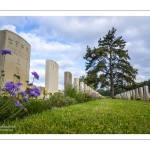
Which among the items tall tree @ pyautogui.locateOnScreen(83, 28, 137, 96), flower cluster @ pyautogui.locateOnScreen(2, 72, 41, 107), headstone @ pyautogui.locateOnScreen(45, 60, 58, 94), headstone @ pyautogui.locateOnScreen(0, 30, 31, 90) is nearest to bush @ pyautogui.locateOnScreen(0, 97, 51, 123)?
flower cluster @ pyautogui.locateOnScreen(2, 72, 41, 107)

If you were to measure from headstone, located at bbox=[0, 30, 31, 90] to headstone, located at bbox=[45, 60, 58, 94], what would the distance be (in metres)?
0.92

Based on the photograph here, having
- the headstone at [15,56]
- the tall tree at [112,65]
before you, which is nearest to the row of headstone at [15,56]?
the headstone at [15,56]

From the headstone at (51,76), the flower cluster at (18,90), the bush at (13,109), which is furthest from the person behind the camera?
the headstone at (51,76)

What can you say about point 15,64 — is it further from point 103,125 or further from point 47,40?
point 103,125

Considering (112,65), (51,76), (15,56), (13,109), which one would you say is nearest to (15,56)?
(15,56)

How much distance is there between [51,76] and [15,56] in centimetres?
165

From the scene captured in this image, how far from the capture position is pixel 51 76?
5285 mm

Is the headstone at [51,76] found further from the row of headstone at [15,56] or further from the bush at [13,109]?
the bush at [13,109]

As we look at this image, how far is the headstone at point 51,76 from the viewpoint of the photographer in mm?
5121

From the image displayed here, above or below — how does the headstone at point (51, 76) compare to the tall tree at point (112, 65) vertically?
below

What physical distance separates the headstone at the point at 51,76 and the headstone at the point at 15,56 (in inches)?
36.1
